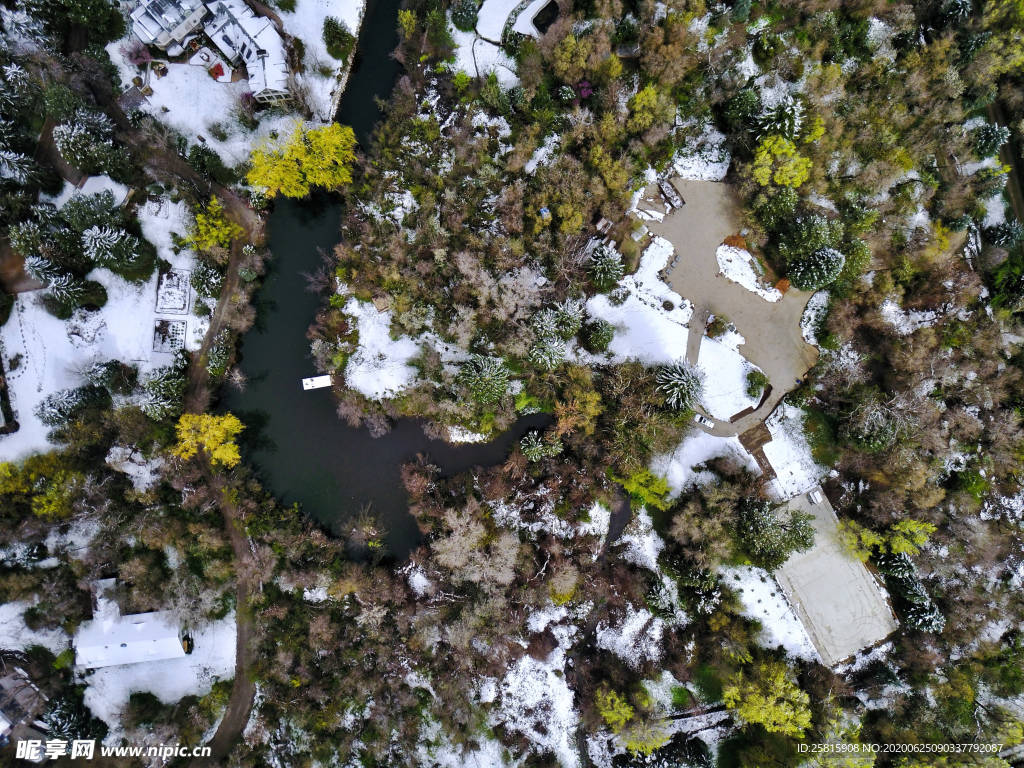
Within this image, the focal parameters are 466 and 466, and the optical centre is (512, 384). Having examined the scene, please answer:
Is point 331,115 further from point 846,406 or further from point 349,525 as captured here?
point 846,406

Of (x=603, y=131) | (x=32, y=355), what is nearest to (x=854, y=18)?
(x=603, y=131)

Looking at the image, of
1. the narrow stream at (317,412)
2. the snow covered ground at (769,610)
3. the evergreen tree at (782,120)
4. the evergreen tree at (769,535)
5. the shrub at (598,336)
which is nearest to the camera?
the evergreen tree at (782,120)

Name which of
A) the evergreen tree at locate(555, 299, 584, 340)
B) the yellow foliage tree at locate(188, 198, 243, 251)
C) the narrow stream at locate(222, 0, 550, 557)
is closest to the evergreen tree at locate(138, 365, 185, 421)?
the narrow stream at locate(222, 0, 550, 557)

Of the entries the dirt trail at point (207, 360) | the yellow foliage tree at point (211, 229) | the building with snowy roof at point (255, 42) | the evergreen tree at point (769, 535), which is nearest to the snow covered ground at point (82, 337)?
the yellow foliage tree at point (211, 229)

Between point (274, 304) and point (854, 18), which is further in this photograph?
point (274, 304)

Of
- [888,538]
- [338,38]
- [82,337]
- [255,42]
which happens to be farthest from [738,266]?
[82,337]

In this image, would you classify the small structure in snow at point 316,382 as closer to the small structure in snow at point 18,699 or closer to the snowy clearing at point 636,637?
the small structure in snow at point 18,699
